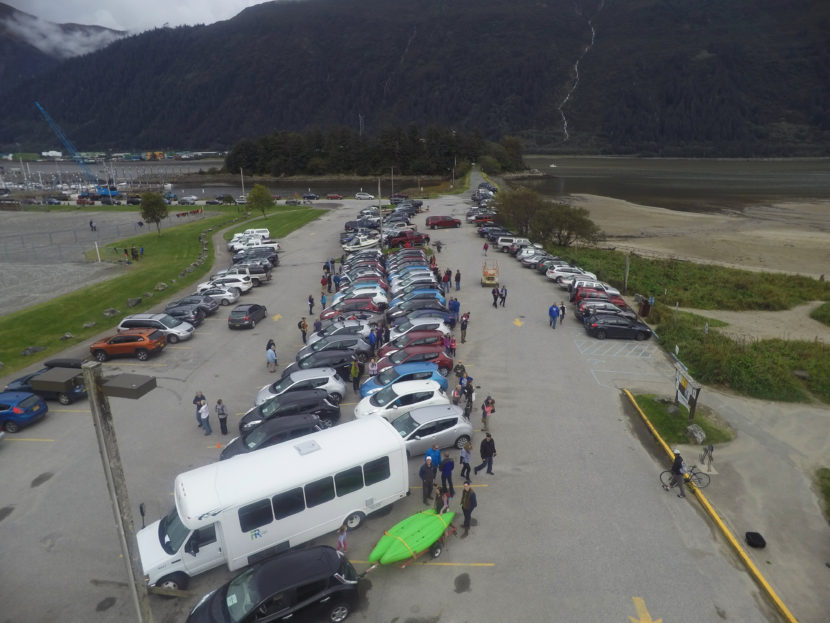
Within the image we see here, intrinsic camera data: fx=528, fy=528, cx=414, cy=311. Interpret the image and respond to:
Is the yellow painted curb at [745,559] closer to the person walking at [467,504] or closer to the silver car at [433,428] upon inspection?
the person walking at [467,504]

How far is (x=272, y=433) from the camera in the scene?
14562 millimetres

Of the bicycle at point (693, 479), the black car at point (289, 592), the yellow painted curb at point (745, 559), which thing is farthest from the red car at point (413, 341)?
the black car at point (289, 592)

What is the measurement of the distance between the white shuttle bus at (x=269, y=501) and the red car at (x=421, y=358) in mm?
7911

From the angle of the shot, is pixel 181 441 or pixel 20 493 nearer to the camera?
pixel 20 493

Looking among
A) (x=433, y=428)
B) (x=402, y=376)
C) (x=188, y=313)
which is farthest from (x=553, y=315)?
(x=188, y=313)

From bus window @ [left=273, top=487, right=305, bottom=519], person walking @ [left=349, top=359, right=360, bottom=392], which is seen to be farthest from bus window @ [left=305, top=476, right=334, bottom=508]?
person walking @ [left=349, top=359, right=360, bottom=392]

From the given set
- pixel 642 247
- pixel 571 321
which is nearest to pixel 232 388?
→ pixel 571 321

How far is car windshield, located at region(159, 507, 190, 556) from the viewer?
10.7m

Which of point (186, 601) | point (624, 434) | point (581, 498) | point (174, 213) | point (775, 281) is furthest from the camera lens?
point (174, 213)

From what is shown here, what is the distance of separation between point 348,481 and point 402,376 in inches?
274

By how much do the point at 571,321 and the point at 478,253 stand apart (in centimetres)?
1818

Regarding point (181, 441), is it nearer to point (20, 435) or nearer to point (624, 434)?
point (20, 435)

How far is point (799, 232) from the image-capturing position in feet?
205

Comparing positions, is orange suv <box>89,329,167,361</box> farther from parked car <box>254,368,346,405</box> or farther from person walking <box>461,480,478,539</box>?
person walking <box>461,480,478,539</box>
